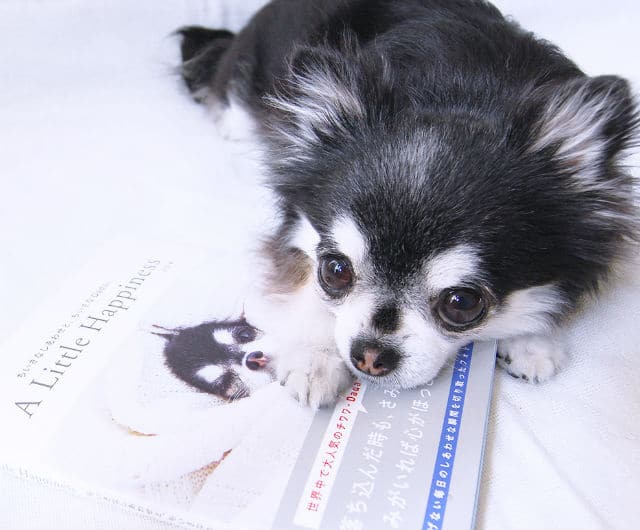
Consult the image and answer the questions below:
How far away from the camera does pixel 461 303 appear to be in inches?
50.8

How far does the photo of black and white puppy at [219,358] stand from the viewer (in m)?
1.42

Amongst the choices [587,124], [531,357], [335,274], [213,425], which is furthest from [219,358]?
[587,124]

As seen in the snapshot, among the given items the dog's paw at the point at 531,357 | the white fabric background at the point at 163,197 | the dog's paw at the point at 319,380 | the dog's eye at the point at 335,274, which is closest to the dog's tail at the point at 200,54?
the white fabric background at the point at 163,197

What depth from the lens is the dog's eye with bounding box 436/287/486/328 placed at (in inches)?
50.2

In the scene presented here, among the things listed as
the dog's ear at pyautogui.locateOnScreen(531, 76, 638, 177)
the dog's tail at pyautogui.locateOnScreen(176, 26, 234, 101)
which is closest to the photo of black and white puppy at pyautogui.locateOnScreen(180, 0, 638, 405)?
the dog's ear at pyautogui.locateOnScreen(531, 76, 638, 177)

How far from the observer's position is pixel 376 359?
128 centimetres

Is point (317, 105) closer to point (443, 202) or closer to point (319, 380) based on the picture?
point (443, 202)

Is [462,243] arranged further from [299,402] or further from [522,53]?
[522,53]

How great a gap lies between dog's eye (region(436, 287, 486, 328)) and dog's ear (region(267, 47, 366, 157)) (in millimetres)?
429

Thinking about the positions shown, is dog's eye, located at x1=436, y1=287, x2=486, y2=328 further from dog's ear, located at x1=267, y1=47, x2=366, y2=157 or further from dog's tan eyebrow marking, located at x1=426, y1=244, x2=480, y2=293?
dog's ear, located at x1=267, y1=47, x2=366, y2=157

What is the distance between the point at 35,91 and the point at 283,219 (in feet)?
4.96

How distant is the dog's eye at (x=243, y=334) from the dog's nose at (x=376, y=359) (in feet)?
1.12

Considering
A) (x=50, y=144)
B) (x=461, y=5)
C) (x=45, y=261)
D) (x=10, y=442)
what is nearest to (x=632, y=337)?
(x=461, y=5)

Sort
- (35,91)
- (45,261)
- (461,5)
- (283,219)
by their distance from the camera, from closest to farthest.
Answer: (283,219), (45,261), (461,5), (35,91)
